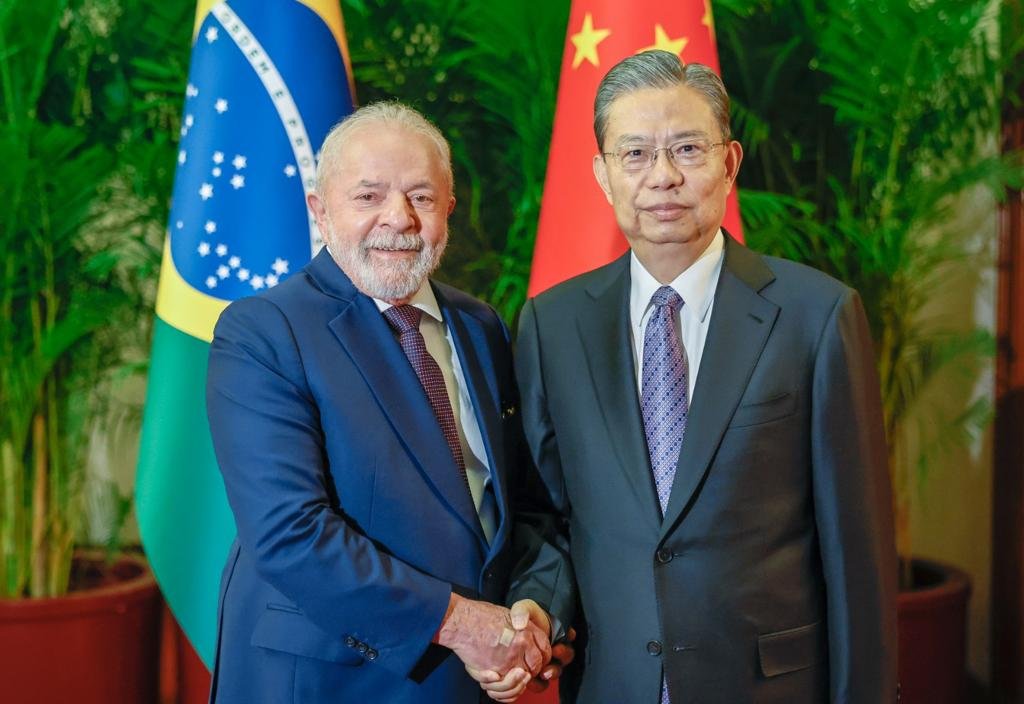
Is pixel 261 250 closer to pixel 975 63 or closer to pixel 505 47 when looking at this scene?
pixel 505 47

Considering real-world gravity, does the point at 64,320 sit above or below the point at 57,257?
below

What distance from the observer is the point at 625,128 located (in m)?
1.76

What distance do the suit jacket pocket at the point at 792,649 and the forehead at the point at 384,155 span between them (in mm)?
879

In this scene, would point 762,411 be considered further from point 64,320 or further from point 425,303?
point 64,320

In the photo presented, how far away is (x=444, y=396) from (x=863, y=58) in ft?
6.77

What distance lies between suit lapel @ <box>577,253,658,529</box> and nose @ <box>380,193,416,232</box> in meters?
0.32

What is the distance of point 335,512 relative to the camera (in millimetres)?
1675

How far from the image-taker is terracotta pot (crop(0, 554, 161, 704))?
310cm

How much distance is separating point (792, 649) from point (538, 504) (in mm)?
469

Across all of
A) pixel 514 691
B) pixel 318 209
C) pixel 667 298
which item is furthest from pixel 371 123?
pixel 514 691

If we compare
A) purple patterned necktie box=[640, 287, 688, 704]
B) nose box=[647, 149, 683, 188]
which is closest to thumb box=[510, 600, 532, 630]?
purple patterned necktie box=[640, 287, 688, 704]

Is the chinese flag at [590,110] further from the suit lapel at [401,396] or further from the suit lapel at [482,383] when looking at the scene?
the suit lapel at [401,396]

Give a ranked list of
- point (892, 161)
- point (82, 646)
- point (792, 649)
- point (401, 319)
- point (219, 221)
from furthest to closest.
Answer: point (892, 161), point (82, 646), point (219, 221), point (401, 319), point (792, 649)

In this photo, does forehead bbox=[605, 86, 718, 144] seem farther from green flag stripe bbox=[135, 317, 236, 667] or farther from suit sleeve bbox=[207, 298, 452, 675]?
green flag stripe bbox=[135, 317, 236, 667]
